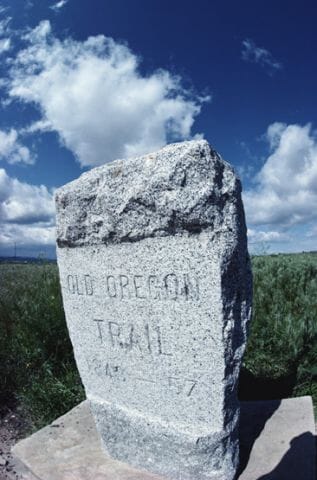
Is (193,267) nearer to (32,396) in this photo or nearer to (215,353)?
(215,353)

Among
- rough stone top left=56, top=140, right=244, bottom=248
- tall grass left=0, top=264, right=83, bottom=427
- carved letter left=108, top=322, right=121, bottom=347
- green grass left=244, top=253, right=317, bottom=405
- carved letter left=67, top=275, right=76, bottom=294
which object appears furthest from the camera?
green grass left=244, top=253, right=317, bottom=405

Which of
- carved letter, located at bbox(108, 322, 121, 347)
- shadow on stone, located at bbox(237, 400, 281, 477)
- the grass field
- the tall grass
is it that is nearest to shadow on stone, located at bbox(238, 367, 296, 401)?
the grass field

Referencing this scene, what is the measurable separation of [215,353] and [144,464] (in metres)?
1.01

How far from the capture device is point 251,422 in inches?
119

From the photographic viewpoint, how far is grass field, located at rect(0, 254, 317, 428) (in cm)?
407

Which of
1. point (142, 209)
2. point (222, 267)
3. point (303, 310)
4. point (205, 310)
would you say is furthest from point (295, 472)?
point (303, 310)

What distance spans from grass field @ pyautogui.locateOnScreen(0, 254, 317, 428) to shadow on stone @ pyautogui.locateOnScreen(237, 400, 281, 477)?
35.4 inches

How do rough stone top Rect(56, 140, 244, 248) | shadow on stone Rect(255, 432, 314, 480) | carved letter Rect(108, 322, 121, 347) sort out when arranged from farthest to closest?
carved letter Rect(108, 322, 121, 347), shadow on stone Rect(255, 432, 314, 480), rough stone top Rect(56, 140, 244, 248)

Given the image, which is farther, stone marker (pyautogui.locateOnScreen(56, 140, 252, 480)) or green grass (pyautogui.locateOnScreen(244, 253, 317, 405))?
green grass (pyautogui.locateOnScreen(244, 253, 317, 405))

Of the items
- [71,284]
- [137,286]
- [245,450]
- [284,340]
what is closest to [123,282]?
[137,286]

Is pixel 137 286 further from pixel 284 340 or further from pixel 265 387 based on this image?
pixel 284 340

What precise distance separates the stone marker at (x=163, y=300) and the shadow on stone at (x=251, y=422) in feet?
0.65

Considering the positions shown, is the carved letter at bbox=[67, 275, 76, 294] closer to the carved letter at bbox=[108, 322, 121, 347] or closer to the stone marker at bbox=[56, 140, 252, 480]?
the stone marker at bbox=[56, 140, 252, 480]

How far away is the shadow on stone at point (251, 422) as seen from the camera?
2.72 m
